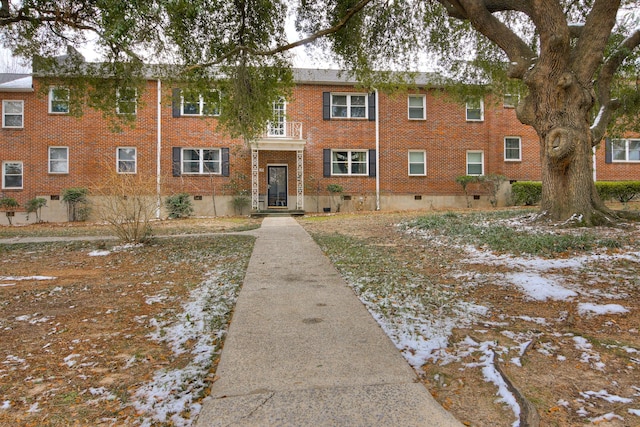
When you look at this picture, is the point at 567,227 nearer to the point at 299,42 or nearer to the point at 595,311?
the point at 595,311

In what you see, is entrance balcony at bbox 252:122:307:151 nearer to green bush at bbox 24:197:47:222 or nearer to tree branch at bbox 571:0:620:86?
green bush at bbox 24:197:47:222

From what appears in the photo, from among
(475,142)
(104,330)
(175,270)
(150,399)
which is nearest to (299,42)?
(175,270)

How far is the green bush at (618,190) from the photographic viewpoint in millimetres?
18875

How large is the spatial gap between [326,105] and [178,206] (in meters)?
8.38

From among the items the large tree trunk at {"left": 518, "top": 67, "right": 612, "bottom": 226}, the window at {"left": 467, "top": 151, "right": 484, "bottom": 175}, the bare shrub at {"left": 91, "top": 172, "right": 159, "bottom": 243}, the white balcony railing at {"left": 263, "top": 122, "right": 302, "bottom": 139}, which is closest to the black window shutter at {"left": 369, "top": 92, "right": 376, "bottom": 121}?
the white balcony railing at {"left": 263, "top": 122, "right": 302, "bottom": 139}

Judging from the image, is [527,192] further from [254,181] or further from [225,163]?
[225,163]

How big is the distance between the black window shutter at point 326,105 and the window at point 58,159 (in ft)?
39.3

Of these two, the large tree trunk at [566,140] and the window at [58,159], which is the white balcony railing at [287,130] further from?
the large tree trunk at [566,140]

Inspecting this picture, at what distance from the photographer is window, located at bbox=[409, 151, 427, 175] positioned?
20.6m

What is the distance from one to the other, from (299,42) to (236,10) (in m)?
1.58

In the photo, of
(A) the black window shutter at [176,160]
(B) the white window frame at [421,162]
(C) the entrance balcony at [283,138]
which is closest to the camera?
(C) the entrance balcony at [283,138]

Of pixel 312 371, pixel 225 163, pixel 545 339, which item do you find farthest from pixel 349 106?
pixel 312 371

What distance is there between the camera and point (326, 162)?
789 inches

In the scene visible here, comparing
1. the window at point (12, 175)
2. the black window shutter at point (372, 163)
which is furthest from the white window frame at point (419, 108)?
the window at point (12, 175)
